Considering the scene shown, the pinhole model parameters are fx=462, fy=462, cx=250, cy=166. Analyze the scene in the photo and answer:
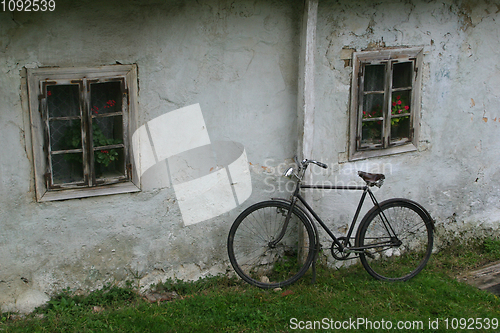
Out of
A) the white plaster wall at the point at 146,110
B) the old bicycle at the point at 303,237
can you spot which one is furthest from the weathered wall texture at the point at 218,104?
the old bicycle at the point at 303,237

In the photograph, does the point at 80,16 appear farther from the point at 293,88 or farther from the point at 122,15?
the point at 293,88

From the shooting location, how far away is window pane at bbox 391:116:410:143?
5.36m

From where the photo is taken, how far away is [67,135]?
4.23 metres

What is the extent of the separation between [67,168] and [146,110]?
35.8 inches

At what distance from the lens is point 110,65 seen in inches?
163

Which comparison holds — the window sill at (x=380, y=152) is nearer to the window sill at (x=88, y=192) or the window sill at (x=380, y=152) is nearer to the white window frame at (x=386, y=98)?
the white window frame at (x=386, y=98)

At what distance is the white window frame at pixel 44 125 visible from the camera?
397cm

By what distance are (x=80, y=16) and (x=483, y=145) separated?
4.79m

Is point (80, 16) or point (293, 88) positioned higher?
point (80, 16)

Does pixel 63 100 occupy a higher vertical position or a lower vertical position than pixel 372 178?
higher

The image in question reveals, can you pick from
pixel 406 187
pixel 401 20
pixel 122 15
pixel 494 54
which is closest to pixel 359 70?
pixel 401 20

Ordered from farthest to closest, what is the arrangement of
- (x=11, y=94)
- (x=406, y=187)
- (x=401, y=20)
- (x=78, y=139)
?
(x=406, y=187) → (x=401, y=20) → (x=78, y=139) → (x=11, y=94)

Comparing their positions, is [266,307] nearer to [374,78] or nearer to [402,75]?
[374,78]

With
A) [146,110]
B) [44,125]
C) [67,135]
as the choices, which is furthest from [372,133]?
[44,125]
